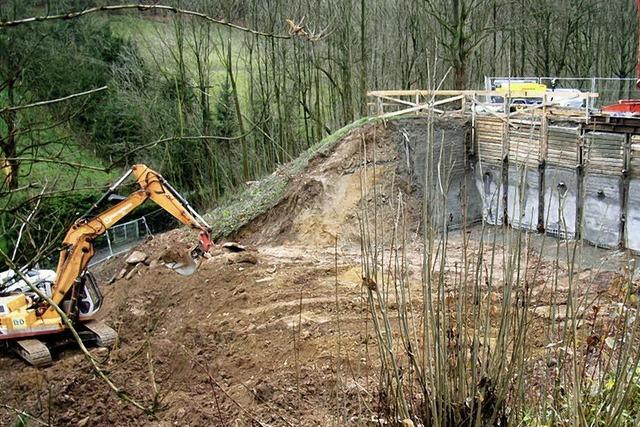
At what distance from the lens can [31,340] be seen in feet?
40.1

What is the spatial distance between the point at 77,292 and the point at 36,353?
119 cm

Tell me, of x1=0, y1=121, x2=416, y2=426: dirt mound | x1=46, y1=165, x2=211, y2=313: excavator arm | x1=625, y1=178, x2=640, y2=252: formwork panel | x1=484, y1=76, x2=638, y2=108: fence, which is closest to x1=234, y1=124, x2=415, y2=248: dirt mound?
x1=0, y1=121, x2=416, y2=426: dirt mound

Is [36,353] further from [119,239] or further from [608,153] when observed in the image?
[119,239]

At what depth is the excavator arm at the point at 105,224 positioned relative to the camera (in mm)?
11867

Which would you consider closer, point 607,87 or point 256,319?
point 256,319

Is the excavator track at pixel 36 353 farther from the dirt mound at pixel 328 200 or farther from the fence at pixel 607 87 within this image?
the fence at pixel 607 87

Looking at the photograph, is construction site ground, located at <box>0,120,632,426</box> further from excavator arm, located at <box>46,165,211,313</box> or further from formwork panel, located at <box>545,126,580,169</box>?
formwork panel, located at <box>545,126,580,169</box>

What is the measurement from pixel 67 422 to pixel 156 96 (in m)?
17.4

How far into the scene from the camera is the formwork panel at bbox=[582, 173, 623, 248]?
1566cm

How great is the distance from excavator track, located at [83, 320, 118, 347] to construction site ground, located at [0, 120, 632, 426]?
21cm

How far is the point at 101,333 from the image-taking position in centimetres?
1242

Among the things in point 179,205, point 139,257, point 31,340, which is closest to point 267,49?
point 139,257

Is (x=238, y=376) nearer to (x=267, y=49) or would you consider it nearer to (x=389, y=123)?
(x=389, y=123)

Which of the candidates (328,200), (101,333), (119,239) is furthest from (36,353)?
(119,239)
